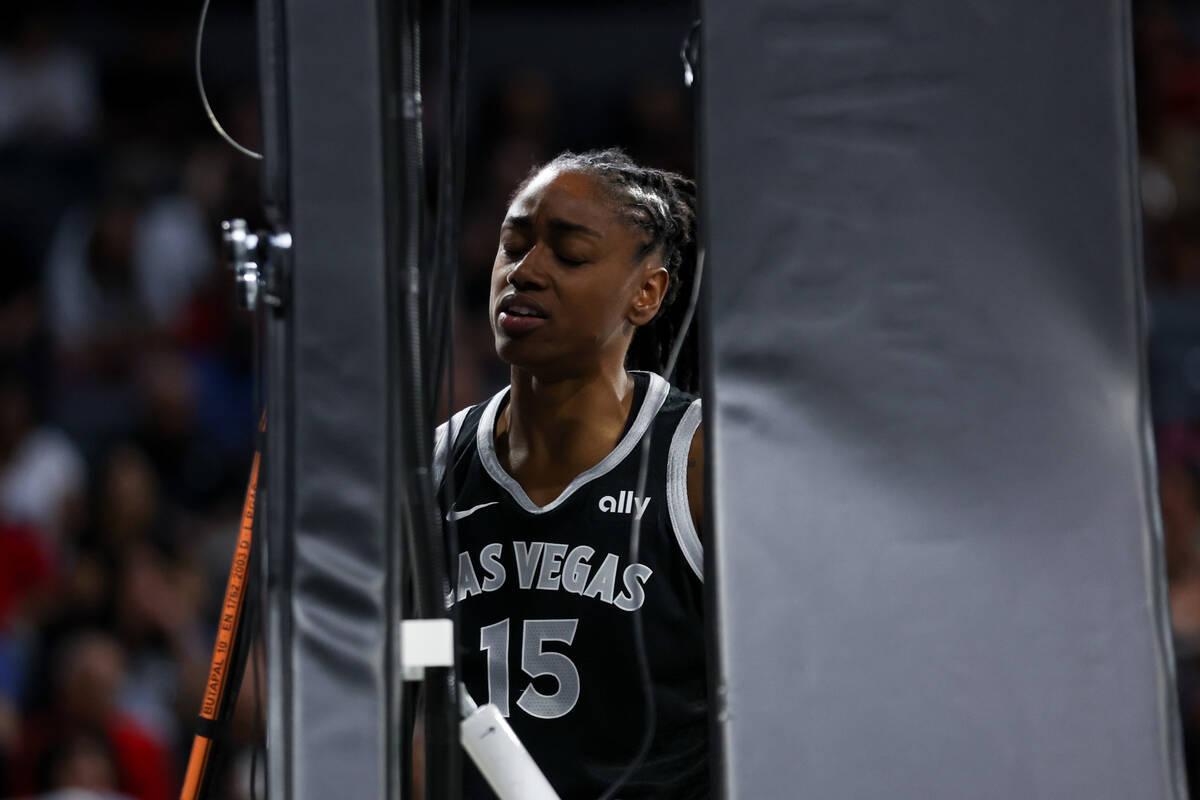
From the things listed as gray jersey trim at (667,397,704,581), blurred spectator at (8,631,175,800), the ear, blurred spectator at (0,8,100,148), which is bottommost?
blurred spectator at (8,631,175,800)

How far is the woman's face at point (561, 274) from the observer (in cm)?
216

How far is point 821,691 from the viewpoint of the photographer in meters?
1.26

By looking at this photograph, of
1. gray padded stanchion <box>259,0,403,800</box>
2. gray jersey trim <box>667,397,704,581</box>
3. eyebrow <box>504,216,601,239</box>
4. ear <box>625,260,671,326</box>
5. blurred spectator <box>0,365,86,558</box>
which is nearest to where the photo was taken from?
gray padded stanchion <box>259,0,403,800</box>

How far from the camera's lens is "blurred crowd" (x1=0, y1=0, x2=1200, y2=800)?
4094 millimetres

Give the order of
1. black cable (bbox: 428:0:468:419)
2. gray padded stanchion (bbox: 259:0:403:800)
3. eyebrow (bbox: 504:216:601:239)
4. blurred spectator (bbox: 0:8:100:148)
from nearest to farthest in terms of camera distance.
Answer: gray padded stanchion (bbox: 259:0:403:800), black cable (bbox: 428:0:468:419), eyebrow (bbox: 504:216:601:239), blurred spectator (bbox: 0:8:100:148)

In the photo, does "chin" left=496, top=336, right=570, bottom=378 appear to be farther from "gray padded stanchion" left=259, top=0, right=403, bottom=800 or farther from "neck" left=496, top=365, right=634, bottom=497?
"gray padded stanchion" left=259, top=0, right=403, bottom=800

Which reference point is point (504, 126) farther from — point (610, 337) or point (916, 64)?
point (916, 64)

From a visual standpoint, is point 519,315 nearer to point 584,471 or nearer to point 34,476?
point 584,471

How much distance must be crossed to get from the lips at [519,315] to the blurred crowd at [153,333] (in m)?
2.19

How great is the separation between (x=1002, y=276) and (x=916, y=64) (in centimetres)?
20

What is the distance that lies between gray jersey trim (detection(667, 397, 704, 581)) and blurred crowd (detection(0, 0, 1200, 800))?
2268 mm

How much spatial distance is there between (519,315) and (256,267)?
836mm

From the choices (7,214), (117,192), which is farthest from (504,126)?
(7,214)

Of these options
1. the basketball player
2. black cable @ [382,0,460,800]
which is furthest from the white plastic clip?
the basketball player
